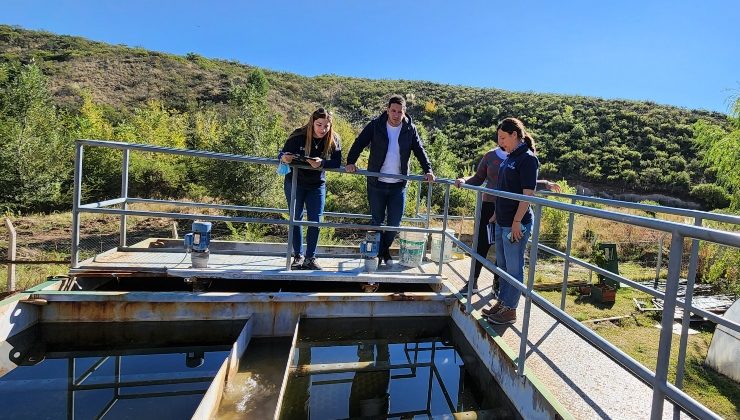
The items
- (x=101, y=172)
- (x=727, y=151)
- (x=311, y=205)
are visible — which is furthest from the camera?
(x=101, y=172)

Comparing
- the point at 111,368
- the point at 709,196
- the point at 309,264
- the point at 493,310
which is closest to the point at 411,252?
the point at 309,264

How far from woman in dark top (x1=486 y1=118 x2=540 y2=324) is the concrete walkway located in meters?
0.20

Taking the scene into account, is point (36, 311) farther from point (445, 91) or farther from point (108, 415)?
Result: point (445, 91)

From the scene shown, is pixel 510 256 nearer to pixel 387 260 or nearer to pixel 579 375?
pixel 579 375

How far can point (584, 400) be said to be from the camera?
235cm

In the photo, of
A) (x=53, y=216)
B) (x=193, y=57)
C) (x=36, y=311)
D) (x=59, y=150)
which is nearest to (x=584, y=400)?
(x=36, y=311)

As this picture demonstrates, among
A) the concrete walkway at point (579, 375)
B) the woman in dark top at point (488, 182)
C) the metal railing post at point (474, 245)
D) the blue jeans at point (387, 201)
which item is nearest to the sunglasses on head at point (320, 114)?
the blue jeans at point (387, 201)

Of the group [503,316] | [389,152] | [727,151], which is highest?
[727,151]

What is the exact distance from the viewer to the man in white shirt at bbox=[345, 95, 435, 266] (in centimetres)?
422

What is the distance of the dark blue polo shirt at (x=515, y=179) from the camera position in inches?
121

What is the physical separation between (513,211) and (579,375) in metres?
1.20

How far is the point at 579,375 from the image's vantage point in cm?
263

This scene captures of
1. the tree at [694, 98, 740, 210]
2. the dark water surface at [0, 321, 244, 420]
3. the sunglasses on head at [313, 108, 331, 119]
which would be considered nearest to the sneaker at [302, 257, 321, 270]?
the dark water surface at [0, 321, 244, 420]

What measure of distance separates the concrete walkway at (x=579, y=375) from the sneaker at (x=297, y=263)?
179 centimetres
